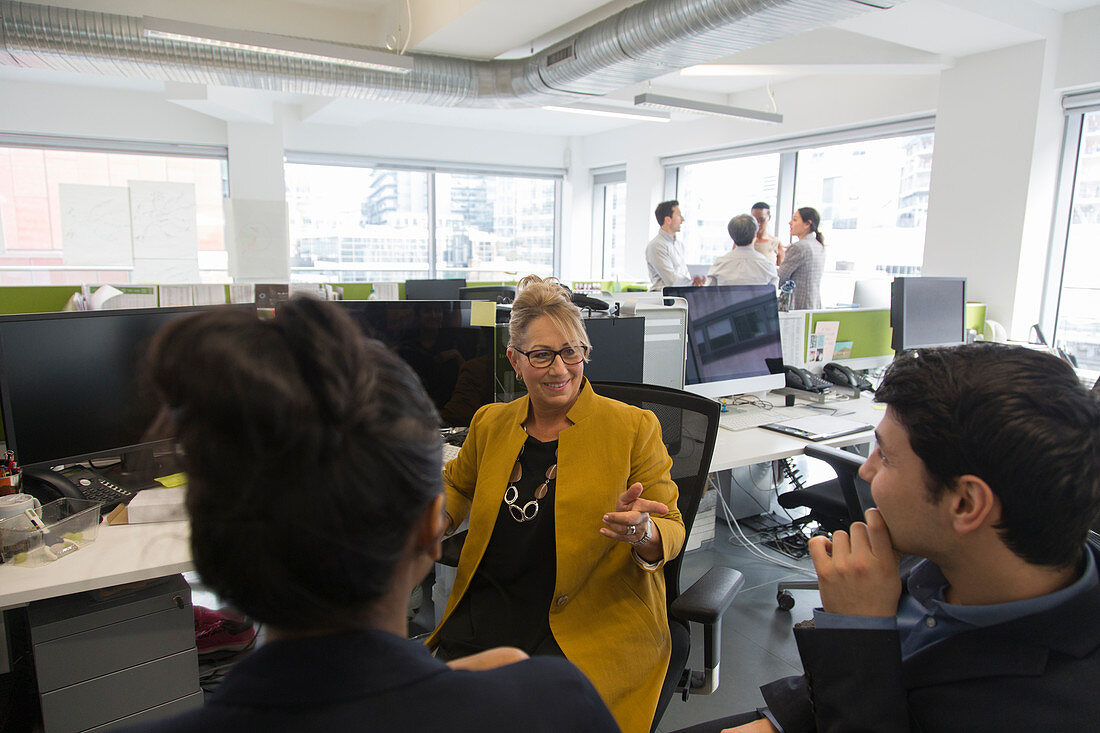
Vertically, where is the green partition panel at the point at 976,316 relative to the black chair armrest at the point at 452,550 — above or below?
above

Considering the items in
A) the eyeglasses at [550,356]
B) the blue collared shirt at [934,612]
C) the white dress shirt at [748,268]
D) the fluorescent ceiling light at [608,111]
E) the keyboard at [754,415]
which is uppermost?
the fluorescent ceiling light at [608,111]

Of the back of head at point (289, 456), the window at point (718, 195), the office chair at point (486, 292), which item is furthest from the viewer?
the window at point (718, 195)

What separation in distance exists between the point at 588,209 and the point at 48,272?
20.0ft

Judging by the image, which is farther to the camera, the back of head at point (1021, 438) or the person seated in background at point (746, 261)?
the person seated in background at point (746, 261)

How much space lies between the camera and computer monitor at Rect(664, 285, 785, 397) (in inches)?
99.8

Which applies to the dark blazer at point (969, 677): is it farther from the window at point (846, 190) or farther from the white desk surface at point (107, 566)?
the window at point (846, 190)

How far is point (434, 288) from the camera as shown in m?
4.22

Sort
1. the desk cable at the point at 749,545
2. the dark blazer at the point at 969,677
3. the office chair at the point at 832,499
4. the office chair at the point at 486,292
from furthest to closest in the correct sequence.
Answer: the office chair at the point at 486,292 < the desk cable at the point at 749,545 < the office chair at the point at 832,499 < the dark blazer at the point at 969,677

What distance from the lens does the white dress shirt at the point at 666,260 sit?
17.8 ft

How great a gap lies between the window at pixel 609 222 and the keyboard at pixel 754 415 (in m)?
5.73

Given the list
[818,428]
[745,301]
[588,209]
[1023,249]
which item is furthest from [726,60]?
[588,209]

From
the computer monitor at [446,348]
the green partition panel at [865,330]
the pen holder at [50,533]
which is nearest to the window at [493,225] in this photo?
the green partition panel at [865,330]

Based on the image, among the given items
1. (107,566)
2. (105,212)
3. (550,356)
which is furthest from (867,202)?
(105,212)

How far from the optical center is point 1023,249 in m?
4.17
